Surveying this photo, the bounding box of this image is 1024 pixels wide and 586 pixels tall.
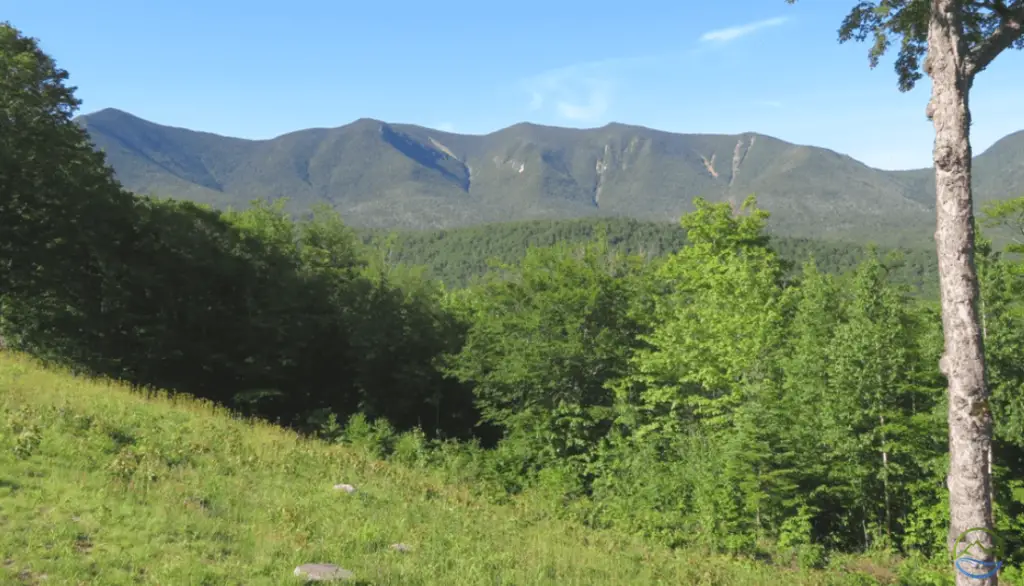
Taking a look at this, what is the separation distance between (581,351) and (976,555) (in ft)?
66.7

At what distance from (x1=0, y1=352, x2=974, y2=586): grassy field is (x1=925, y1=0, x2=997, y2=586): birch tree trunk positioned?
4.73 meters

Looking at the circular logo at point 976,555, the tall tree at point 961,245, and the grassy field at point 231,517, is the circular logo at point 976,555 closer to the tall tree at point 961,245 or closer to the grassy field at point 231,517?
the tall tree at point 961,245

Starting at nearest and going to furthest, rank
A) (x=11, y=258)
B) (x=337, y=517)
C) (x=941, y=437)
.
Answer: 1. (x=337, y=517)
2. (x=941, y=437)
3. (x=11, y=258)

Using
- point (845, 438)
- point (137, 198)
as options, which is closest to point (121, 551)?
Answer: point (845, 438)

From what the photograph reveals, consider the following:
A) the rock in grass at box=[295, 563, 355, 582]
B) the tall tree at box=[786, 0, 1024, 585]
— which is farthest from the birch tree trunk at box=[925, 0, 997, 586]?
the rock in grass at box=[295, 563, 355, 582]

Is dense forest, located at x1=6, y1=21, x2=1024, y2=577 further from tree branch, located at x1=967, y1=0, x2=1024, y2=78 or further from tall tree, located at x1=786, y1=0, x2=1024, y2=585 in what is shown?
tree branch, located at x1=967, y1=0, x2=1024, y2=78

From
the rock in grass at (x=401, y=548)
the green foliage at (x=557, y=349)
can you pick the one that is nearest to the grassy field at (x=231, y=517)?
the rock in grass at (x=401, y=548)

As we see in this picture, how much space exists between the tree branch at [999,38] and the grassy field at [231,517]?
810cm

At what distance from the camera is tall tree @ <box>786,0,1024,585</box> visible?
677 cm

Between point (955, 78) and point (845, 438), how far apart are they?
53.8ft

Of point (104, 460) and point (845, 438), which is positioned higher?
point (104, 460)

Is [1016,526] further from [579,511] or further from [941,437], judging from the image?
[579,511]

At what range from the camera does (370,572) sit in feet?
26.6

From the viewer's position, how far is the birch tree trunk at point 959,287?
267 inches
